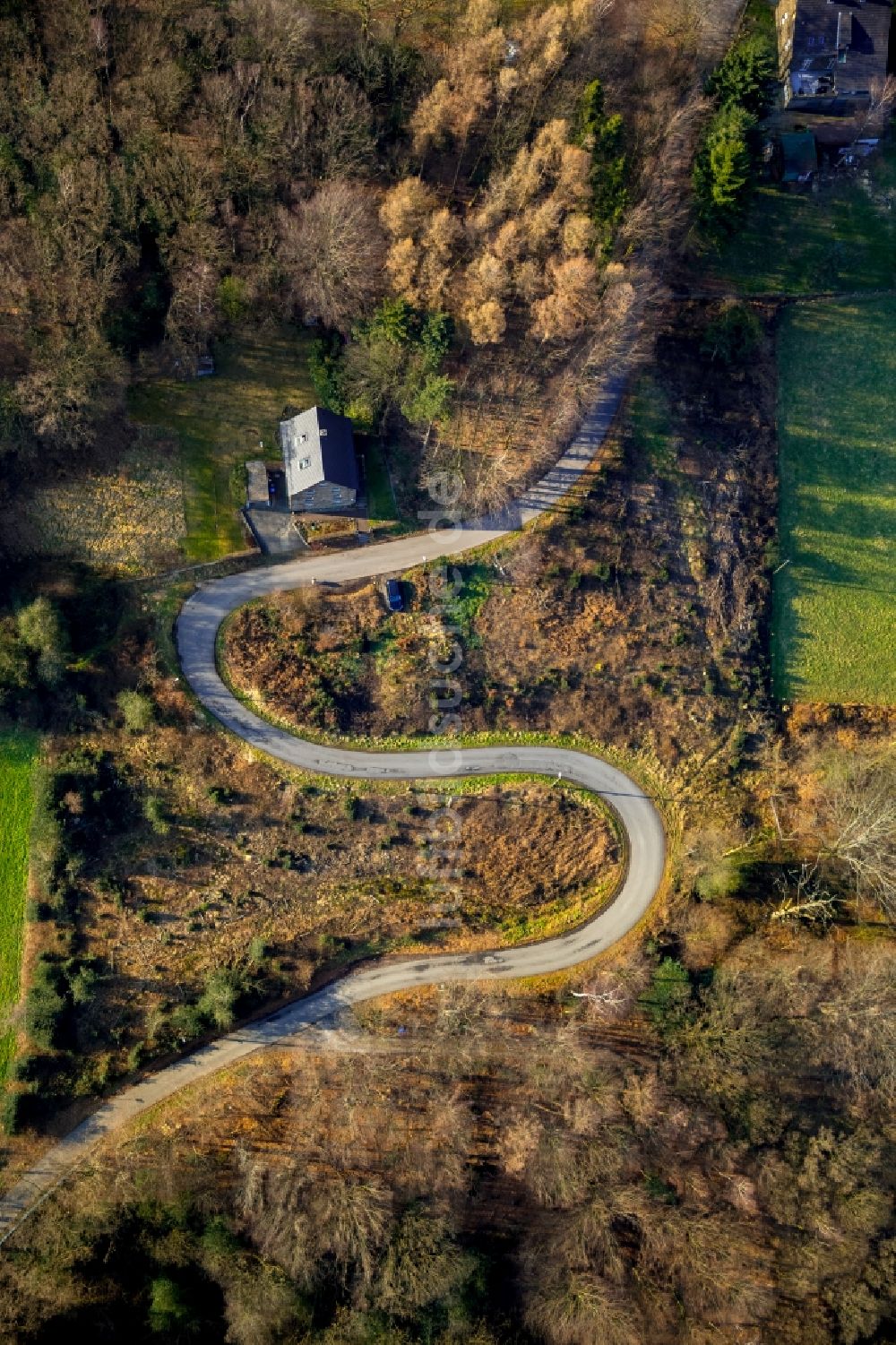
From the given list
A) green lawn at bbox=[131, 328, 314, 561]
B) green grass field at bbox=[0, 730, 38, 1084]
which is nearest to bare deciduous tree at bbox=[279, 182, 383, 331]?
green lawn at bbox=[131, 328, 314, 561]

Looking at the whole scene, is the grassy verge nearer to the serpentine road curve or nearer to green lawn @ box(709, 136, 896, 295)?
the serpentine road curve

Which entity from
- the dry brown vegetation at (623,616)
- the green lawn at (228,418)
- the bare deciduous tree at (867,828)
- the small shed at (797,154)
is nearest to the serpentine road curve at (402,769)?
the dry brown vegetation at (623,616)

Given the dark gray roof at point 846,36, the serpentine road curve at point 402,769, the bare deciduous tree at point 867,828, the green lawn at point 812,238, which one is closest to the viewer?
the dark gray roof at point 846,36

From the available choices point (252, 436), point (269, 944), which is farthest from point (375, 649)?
point (269, 944)

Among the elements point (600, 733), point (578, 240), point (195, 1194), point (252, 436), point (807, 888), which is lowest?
point (195, 1194)

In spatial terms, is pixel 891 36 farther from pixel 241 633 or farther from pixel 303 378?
pixel 241 633

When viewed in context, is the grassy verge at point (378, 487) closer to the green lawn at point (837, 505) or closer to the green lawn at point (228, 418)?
the green lawn at point (228, 418)
